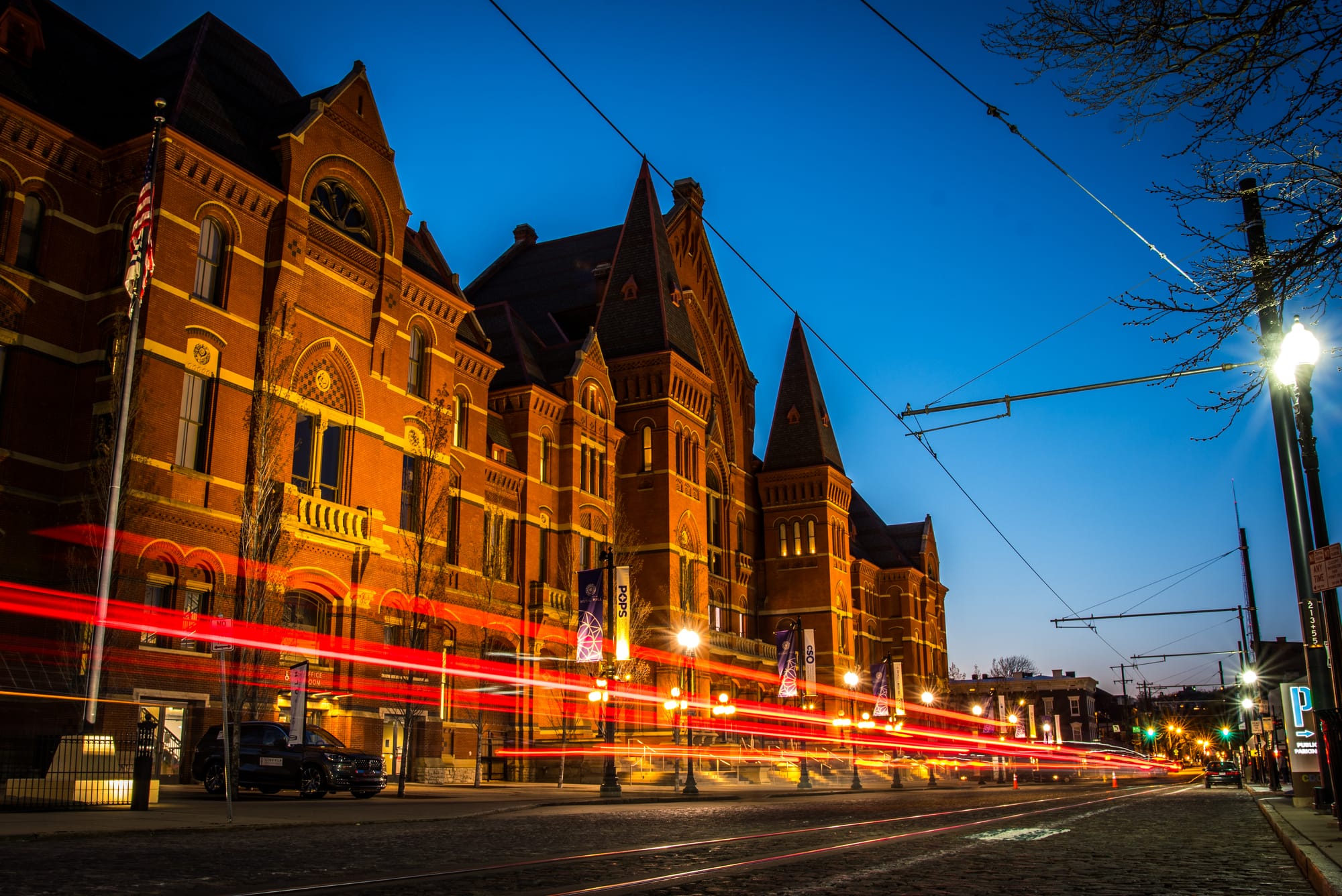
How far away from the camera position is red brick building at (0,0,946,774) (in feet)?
81.1

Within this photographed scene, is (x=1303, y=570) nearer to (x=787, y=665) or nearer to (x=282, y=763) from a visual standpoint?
(x=282, y=763)

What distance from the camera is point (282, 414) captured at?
27.8m

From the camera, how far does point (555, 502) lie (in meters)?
44.1

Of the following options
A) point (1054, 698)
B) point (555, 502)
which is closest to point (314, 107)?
point (555, 502)

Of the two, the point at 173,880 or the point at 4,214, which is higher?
the point at 4,214

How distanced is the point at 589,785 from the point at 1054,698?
113001mm

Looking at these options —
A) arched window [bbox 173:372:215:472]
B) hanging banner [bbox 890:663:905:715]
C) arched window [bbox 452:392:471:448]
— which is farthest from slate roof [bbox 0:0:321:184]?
hanging banner [bbox 890:663:905:715]

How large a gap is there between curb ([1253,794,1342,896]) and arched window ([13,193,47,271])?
26.7 metres

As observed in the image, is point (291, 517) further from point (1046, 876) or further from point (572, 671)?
point (1046, 876)

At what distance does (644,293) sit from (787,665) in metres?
20.6

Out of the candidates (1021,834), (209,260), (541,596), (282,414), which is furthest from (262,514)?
(1021,834)

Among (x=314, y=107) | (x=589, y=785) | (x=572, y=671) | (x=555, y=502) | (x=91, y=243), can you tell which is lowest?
(x=589, y=785)

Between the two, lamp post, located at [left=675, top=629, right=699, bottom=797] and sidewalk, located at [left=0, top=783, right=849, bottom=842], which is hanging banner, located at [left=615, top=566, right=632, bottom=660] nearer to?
lamp post, located at [left=675, top=629, right=699, bottom=797]

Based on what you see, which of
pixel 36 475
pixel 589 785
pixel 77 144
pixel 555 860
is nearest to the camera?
pixel 555 860
